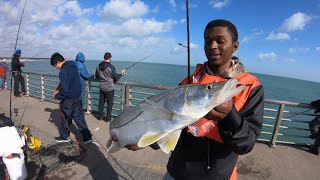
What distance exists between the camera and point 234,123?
69.7 inches

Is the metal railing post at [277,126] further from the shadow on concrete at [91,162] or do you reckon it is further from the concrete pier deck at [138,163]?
the shadow on concrete at [91,162]

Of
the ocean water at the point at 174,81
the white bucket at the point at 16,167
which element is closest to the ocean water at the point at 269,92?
the ocean water at the point at 174,81

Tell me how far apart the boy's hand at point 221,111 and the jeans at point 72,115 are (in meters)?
5.23

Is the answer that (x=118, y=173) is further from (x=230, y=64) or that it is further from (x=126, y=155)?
(x=230, y=64)

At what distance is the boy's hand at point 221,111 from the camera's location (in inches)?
67.4

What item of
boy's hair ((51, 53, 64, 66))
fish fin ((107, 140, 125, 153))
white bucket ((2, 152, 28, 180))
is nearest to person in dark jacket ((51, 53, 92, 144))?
boy's hair ((51, 53, 64, 66))

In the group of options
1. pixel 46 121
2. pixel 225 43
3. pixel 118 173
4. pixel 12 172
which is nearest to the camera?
pixel 225 43

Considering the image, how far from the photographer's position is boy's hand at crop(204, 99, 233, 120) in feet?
5.62

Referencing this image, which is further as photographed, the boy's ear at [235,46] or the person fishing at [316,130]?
the person fishing at [316,130]

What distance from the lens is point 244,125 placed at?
181 cm

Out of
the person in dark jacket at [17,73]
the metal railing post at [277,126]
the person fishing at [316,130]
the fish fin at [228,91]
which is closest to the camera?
the fish fin at [228,91]

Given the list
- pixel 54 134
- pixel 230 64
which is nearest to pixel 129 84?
pixel 54 134

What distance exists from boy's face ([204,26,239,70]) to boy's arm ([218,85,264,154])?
1.25 feet

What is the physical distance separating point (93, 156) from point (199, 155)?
408 cm
